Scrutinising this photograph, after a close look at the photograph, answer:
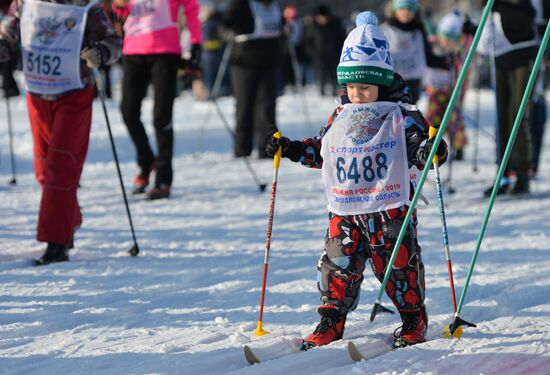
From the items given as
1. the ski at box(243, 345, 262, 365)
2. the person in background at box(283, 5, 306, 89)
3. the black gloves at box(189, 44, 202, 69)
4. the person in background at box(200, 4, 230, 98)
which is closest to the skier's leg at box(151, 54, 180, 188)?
the black gloves at box(189, 44, 202, 69)

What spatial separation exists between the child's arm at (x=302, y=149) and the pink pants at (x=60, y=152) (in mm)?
1895

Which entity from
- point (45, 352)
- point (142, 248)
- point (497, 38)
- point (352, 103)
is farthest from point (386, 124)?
point (497, 38)

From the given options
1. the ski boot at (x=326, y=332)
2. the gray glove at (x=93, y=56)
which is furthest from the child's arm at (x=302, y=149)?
the gray glove at (x=93, y=56)

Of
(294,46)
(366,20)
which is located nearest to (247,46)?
(366,20)

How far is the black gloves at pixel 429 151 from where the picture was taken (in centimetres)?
391

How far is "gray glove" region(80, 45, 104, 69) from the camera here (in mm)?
5582

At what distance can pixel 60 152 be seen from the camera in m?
5.62

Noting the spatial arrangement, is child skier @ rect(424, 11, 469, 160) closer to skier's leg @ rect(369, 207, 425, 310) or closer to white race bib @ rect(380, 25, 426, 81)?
white race bib @ rect(380, 25, 426, 81)

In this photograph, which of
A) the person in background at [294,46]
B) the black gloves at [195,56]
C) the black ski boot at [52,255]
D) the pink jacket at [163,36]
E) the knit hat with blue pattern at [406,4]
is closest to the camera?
the black ski boot at [52,255]

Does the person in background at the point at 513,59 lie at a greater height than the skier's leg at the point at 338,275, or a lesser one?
greater

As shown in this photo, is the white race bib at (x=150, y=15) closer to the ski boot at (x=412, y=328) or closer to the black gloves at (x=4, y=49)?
the black gloves at (x=4, y=49)

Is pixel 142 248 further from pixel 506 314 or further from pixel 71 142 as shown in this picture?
pixel 506 314

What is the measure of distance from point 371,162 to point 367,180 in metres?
0.07

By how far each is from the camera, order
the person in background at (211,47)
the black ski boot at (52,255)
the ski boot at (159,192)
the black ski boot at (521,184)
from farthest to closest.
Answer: the person in background at (211,47) → the black ski boot at (521,184) → the ski boot at (159,192) → the black ski boot at (52,255)
